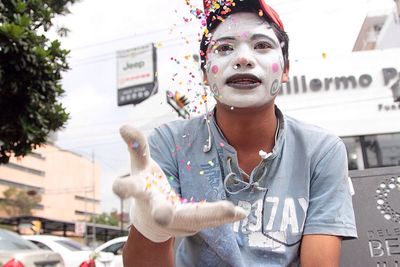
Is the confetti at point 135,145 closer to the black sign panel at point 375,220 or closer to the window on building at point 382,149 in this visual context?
the black sign panel at point 375,220

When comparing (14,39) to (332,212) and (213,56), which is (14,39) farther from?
(332,212)

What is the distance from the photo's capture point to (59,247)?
6.88 metres

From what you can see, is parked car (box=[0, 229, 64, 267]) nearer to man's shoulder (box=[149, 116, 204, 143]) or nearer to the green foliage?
man's shoulder (box=[149, 116, 204, 143])

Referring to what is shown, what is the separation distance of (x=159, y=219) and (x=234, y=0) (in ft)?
2.88

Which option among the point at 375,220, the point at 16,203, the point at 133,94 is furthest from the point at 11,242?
the point at 16,203

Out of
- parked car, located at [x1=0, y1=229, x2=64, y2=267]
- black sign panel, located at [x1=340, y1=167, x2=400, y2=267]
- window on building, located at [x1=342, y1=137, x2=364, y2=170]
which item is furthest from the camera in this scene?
window on building, located at [x1=342, y1=137, x2=364, y2=170]

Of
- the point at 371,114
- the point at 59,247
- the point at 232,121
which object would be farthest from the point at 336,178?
the point at 371,114

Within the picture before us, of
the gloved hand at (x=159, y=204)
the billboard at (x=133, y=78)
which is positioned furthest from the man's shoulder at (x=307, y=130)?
the billboard at (x=133, y=78)

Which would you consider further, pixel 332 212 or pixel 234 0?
pixel 234 0

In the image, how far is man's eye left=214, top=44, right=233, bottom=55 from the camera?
1551 mm

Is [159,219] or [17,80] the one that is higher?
[17,80]

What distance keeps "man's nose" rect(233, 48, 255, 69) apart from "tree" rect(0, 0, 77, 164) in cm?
448

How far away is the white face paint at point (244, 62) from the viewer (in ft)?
4.95

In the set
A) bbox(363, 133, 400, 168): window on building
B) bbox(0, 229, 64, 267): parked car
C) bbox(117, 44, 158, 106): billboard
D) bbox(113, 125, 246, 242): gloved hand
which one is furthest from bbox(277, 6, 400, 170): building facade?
bbox(117, 44, 158, 106): billboard
